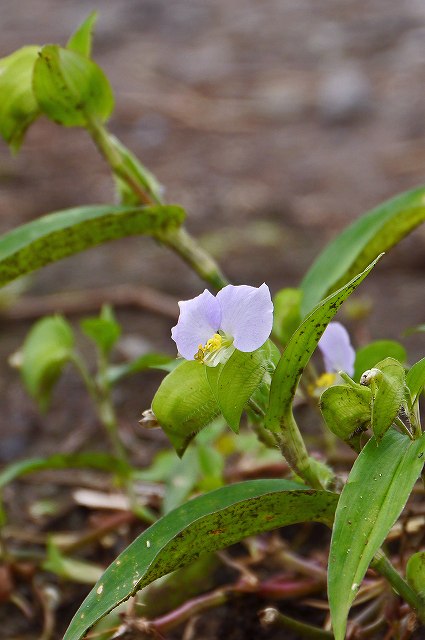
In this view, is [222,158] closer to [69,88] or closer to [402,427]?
[69,88]

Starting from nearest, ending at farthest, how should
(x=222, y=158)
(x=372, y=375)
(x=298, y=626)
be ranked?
(x=372, y=375) → (x=298, y=626) → (x=222, y=158)

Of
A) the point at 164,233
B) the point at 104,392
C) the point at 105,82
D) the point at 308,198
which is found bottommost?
the point at 308,198

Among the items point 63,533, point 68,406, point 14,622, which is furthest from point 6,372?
point 14,622

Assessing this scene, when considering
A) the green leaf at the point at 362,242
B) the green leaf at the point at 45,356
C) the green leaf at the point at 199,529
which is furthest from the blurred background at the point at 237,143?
the green leaf at the point at 199,529

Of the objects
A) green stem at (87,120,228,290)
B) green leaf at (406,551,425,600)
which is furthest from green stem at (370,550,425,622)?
green stem at (87,120,228,290)

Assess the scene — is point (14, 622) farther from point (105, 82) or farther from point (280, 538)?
point (105, 82)

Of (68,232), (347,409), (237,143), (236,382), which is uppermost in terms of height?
(68,232)

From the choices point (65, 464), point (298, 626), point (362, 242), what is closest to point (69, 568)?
point (65, 464)
